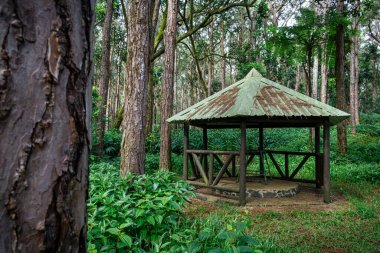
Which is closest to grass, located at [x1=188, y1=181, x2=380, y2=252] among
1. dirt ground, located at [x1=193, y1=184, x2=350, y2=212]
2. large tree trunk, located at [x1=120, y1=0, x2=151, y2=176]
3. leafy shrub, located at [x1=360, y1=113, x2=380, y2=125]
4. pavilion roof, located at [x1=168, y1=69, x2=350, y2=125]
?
dirt ground, located at [x1=193, y1=184, x2=350, y2=212]

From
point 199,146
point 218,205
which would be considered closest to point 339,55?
point 199,146

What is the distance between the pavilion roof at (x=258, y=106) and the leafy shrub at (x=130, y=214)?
13.5ft

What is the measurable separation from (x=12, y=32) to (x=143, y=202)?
2.60 meters

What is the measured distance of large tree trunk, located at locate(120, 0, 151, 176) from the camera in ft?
21.0

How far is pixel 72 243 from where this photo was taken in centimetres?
93

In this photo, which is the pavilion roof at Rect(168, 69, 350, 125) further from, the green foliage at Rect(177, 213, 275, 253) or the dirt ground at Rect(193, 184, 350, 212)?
the green foliage at Rect(177, 213, 275, 253)

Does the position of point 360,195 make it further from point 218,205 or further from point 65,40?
point 65,40

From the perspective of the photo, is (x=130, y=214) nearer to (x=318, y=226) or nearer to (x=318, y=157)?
(x=318, y=226)

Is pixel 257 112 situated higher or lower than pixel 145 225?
higher

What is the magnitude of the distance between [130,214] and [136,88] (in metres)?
4.11

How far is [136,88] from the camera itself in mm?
6684

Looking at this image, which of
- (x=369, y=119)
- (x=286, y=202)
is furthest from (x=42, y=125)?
(x=369, y=119)

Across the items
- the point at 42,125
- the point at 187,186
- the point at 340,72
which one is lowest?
the point at 187,186

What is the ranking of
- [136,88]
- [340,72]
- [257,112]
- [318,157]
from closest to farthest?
1. [136,88]
2. [257,112]
3. [318,157]
4. [340,72]
